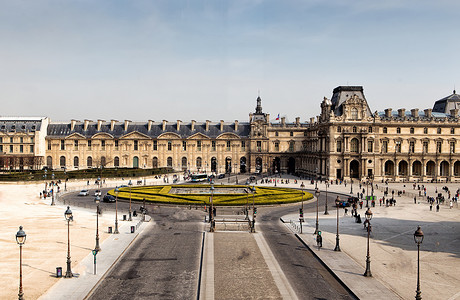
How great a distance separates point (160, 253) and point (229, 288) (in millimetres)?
9270

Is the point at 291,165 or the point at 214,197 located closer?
the point at 214,197

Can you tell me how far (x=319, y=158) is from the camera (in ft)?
311

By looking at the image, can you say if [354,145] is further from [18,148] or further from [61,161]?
[18,148]

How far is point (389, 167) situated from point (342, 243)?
65458mm

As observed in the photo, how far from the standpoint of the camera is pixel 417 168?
94.9 meters

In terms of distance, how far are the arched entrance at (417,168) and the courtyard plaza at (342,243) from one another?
38475 millimetres

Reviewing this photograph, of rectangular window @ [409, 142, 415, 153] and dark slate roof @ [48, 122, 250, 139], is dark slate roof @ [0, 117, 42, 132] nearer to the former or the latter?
dark slate roof @ [48, 122, 250, 139]

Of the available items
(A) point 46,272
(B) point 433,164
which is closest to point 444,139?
(B) point 433,164

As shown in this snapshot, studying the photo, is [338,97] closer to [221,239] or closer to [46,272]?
[221,239]

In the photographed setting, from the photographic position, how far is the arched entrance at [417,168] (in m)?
93.8

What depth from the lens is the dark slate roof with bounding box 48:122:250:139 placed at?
375 feet

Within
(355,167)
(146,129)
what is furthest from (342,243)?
(146,129)

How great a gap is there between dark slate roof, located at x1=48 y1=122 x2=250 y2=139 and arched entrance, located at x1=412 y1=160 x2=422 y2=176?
144ft

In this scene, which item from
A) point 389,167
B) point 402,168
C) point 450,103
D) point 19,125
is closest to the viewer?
point 389,167
